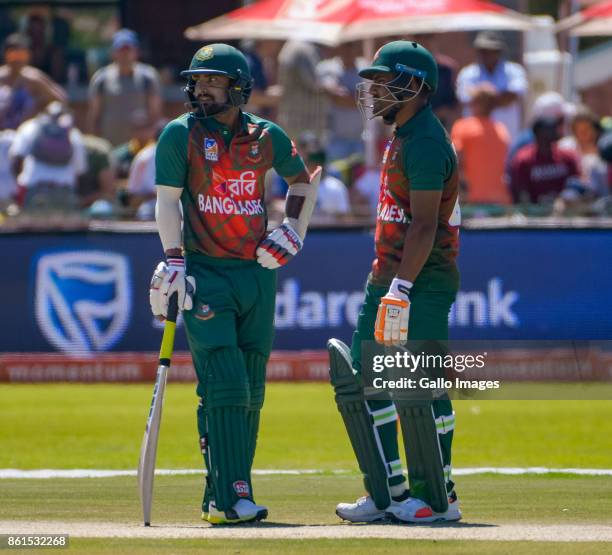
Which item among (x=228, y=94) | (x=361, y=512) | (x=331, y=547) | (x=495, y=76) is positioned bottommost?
(x=361, y=512)

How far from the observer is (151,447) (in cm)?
762

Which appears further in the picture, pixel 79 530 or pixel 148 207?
pixel 148 207

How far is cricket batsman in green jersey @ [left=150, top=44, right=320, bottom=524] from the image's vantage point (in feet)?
25.5

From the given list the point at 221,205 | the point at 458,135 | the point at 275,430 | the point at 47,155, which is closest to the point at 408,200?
the point at 221,205

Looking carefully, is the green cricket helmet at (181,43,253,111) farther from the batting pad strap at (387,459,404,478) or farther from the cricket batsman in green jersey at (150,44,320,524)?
the batting pad strap at (387,459,404,478)

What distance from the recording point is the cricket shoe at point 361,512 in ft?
25.7

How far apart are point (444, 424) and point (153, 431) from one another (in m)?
1.37

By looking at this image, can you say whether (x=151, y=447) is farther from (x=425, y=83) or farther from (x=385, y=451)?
(x=425, y=83)

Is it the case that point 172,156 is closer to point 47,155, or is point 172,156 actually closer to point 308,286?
point 308,286

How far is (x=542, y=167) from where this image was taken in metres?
17.7

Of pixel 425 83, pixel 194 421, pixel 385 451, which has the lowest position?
pixel 194 421

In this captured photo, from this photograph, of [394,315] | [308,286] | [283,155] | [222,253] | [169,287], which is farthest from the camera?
[308,286]

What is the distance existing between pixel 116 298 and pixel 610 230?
4.69 meters

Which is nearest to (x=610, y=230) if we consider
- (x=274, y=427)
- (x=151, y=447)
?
(x=274, y=427)
